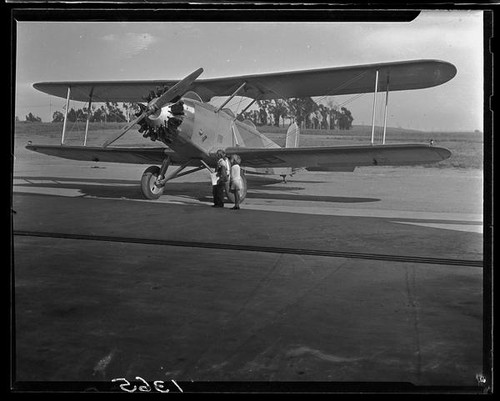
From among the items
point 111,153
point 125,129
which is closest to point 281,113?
point 111,153

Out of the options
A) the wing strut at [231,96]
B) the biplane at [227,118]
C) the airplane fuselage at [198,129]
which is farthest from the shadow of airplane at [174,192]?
the wing strut at [231,96]

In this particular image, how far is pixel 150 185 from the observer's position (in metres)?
11.9

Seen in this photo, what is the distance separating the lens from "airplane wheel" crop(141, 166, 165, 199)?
11805 mm

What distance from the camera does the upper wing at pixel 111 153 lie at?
1264cm

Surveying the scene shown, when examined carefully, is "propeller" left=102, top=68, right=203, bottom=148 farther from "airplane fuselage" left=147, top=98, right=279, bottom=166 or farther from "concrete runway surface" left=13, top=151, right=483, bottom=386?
"concrete runway surface" left=13, top=151, right=483, bottom=386

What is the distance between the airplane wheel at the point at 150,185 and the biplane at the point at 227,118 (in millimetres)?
25

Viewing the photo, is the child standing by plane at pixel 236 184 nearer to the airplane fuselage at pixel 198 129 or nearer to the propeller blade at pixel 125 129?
the airplane fuselage at pixel 198 129

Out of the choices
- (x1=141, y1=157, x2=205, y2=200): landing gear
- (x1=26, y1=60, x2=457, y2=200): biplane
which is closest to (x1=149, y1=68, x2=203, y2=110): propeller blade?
(x1=26, y1=60, x2=457, y2=200): biplane

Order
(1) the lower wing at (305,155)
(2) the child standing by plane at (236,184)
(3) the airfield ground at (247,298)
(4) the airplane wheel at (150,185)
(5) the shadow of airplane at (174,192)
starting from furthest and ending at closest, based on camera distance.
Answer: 1. (5) the shadow of airplane at (174,192)
2. (4) the airplane wheel at (150,185)
3. (2) the child standing by plane at (236,184)
4. (1) the lower wing at (305,155)
5. (3) the airfield ground at (247,298)

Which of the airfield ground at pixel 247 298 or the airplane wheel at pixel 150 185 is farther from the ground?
the airplane wheel at pixel 150 185

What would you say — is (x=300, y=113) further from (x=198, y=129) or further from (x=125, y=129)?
(x=125, y=129)

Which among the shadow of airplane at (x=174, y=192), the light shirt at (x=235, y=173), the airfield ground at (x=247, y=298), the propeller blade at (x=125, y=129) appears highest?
the propeller blade at (x=125, y=129)

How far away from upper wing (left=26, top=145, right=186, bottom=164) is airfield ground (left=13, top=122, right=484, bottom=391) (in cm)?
403

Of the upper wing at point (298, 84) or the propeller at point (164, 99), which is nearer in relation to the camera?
the upper wing at point (298, 84)
